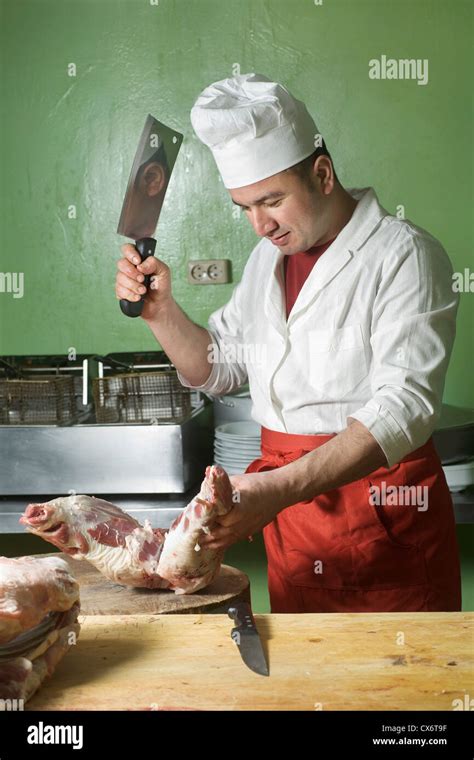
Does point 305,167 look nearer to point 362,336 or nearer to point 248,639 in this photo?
point 362,336

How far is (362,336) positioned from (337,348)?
0.19 ft

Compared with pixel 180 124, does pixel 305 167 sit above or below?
below

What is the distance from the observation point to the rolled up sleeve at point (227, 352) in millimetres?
2121

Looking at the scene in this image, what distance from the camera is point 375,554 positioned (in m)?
1.80

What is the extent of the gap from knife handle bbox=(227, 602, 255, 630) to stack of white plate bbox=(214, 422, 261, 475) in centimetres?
118

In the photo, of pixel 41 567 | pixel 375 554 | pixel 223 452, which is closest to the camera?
pixel 41 567

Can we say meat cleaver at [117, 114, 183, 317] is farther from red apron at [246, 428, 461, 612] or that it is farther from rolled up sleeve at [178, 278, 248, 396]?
red apron at [246, 428, 461, 612]

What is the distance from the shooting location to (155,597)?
1469 millimetres

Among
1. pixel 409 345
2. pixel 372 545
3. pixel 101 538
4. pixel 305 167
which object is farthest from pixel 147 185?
pixel 372 545

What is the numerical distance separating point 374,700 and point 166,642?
0.99 feet

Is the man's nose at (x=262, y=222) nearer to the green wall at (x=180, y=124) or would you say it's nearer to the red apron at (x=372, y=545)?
the red apron at (x=372, y=545)

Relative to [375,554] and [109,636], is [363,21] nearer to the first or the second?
[375,554]

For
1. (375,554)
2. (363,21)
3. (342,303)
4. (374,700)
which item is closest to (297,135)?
(342,303)

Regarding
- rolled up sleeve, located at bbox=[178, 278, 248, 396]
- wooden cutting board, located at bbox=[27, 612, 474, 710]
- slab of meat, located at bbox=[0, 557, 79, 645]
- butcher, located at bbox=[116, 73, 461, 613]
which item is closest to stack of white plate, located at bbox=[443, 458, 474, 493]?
butcher, located at bbox=[116, 73, 461, 613]
